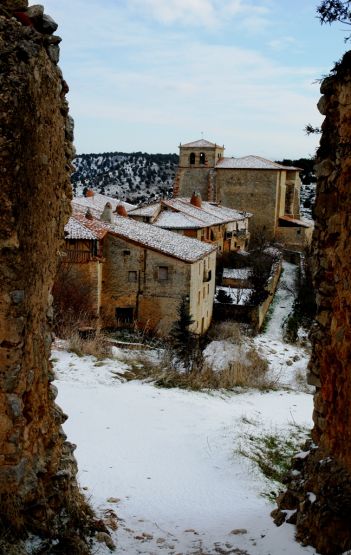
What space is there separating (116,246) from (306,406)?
14.9m

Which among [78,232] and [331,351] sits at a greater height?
[78,232]

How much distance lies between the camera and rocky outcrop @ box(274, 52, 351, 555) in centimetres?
443

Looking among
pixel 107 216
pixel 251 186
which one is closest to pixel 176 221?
pixel 107 216

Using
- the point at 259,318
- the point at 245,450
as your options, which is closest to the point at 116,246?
the point at 259,318

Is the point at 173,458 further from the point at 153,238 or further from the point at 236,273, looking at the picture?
the point at 236,273

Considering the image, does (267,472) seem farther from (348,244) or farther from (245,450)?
(348,244)

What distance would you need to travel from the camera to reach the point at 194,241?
27141mm

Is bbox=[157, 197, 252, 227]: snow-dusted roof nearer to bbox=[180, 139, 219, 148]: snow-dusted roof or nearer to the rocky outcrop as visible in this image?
bbox=[180, 139, 219, 148]: snow-dusted roof

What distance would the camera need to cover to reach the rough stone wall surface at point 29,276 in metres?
3.88

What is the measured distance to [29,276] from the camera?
13.6ft

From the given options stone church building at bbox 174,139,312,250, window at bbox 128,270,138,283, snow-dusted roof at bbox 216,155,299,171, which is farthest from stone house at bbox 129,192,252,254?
window at bbox 128,270,138,283

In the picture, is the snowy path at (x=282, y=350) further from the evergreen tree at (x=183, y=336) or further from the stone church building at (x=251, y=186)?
the stone church building at (x=251, y=186)

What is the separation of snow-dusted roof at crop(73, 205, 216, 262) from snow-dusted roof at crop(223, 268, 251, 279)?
15.9 feet

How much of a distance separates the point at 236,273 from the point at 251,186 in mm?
16689
